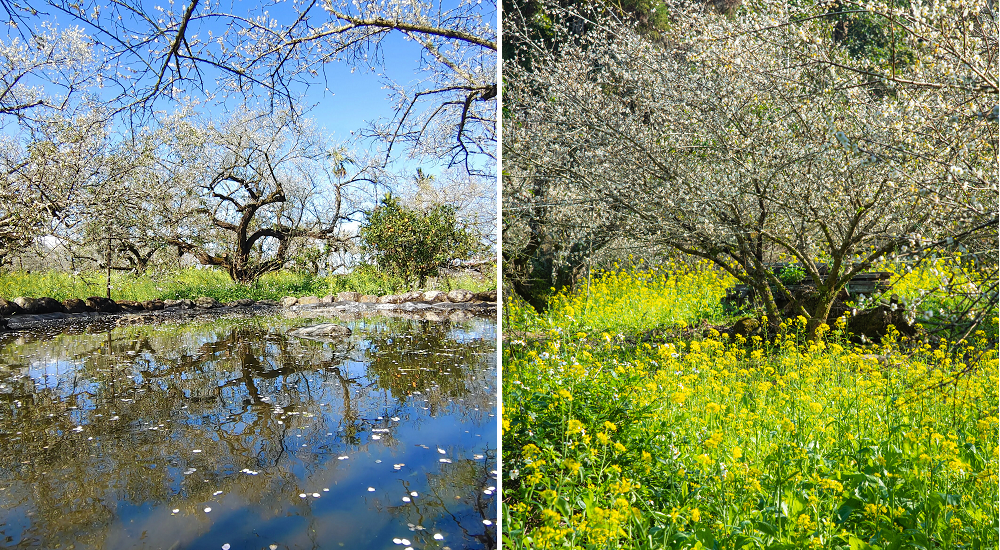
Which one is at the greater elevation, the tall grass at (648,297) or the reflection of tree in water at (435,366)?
the tall grass at (648,297)

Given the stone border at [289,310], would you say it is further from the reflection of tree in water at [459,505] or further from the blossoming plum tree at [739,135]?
the blossoming plum tree at [739,135]

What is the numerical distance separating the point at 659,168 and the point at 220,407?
318cm

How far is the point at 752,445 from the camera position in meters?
1.84

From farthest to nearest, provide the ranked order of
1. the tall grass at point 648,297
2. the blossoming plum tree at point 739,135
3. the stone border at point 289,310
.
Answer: the stone border at point 289,310, the tall grass at point 648,297, the blossoming plum tree at point 739,135

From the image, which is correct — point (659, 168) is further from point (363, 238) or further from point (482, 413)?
point (363, 238)

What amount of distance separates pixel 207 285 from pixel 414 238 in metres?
4.17

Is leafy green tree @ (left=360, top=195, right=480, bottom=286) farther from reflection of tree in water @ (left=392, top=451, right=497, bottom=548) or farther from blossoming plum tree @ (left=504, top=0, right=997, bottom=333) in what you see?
blossoming plum tree @ (left=504, top=0, right=997, bottom=333)

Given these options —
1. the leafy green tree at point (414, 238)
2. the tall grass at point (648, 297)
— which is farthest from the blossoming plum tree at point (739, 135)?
the leafy green tree at point (414, 238)

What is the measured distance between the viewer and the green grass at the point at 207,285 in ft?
30.7

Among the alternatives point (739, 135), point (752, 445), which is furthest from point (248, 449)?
point (739, 135)

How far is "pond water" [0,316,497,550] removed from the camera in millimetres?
2270

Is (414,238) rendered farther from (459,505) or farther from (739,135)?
(739,135)

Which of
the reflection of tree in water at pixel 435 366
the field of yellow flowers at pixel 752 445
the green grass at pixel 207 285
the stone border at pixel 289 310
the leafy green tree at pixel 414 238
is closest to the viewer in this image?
the field of yellow flowers at pixel 752 445

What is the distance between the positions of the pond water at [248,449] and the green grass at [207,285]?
3960 mm
